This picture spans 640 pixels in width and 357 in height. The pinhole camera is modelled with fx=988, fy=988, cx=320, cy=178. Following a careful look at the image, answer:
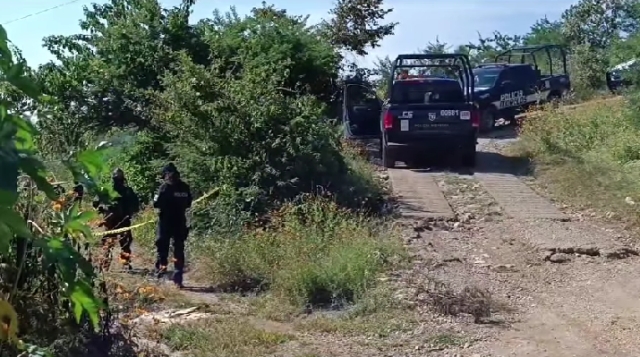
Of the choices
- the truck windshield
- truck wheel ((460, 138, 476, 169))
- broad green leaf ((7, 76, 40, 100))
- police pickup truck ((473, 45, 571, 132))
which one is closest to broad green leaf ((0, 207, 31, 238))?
broad green leaf ((7, 76, 40, 100))

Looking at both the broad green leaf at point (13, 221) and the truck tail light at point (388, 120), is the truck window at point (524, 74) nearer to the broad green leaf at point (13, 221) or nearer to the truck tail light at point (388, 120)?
the truck tail light at point (388, 120)

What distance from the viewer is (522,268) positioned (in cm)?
1099

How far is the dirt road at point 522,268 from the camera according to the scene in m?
8.10

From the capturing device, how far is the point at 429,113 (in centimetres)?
1859

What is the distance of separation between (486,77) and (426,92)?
765 cm

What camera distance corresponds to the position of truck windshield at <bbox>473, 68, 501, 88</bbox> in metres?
26.4

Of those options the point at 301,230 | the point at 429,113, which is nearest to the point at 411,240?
the point at 301,230

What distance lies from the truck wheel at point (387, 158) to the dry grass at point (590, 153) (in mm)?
2770

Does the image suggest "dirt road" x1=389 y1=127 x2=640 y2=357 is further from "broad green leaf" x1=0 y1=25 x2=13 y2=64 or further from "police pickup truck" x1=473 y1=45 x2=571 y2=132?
"police pickup truck" x1=473 y1=45 x2=571 y2=132

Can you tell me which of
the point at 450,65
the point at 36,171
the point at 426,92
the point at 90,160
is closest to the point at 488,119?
the point at 450,65

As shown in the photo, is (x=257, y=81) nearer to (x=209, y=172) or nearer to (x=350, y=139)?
(x=209, y=172)

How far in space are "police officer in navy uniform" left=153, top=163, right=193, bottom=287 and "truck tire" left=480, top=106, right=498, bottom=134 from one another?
53.3 ft

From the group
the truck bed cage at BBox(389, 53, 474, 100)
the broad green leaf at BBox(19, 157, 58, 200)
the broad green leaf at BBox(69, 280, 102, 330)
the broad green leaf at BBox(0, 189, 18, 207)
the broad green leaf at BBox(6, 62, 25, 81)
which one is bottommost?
the broad green leaf at BBox(69, 280, 102, 330)

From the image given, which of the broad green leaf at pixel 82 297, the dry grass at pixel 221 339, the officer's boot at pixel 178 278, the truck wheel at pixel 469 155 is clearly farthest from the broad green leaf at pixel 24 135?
the truck wheel at pixel 469 155
